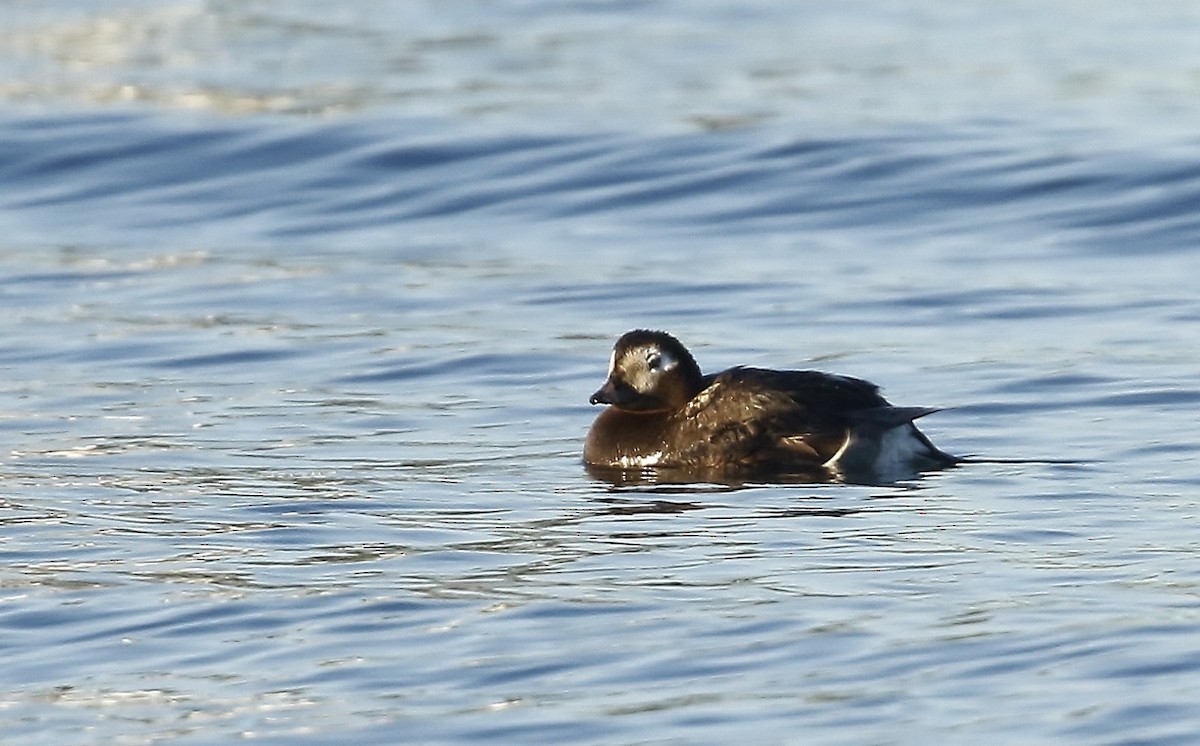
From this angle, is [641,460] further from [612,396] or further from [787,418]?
[787,418]

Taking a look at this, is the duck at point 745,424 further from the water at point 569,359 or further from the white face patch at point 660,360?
the water at point 569,359

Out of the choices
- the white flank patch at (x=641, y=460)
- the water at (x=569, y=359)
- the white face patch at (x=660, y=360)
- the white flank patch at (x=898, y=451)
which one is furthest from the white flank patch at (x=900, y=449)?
the white face patch at (x=660, y=360)

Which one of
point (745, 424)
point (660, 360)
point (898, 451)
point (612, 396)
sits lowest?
point (898, 451)

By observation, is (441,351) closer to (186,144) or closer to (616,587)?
(616,587)

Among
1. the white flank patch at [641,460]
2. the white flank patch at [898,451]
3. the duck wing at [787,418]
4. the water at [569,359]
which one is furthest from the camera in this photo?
the white flank patch at [641,460]

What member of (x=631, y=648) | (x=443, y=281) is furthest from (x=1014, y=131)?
(x=631, y=648)

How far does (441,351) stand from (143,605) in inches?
192

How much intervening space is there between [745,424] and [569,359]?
7.93 feet

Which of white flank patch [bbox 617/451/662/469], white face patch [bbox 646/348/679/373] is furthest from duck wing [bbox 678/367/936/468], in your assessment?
white face patch [bbox 646/348/679/373]

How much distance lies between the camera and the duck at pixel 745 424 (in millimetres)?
9430

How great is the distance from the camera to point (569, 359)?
39.4 feet

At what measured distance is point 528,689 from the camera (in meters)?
6.45

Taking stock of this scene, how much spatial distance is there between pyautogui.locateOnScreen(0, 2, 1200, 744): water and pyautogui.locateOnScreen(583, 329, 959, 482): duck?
0.92 feet

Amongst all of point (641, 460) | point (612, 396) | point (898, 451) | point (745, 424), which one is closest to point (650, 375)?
point (612, 396)
